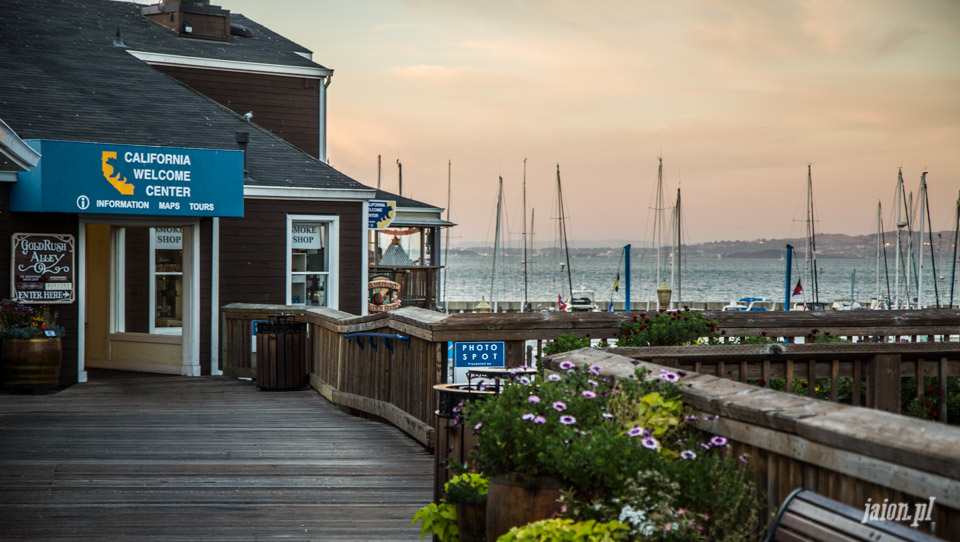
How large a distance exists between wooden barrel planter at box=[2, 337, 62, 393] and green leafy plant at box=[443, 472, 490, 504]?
9.35 meters

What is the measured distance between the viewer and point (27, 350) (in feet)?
39.8

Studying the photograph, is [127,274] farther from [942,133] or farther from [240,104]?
[942,133]

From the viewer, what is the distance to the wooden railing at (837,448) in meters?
2.54

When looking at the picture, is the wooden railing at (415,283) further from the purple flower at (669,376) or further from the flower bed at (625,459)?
the flower bed at (625,459)

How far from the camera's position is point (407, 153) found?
60.1 metres

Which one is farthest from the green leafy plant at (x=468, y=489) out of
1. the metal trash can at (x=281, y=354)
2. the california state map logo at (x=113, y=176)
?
the california state map logo at (x=113, y=176)

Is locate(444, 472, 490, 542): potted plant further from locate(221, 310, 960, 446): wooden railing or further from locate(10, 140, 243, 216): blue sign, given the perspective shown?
locate(10, 140, 243, 216): blue sign

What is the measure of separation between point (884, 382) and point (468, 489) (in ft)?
10.9

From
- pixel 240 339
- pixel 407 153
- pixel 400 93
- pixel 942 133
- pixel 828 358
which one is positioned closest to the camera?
pixel 828 358

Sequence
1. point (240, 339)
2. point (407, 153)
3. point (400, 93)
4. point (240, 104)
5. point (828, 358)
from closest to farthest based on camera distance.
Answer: point (828, 358), point (240, 339), point (240, 104), point (400, 93), point (407, 153)

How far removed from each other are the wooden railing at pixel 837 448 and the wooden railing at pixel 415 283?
22.0 m

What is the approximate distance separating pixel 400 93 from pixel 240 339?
25701 mm

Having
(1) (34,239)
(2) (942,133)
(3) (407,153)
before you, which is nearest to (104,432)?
(1) (34,239)

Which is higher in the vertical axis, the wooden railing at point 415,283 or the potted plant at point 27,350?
the wooden railing at point 415,283
